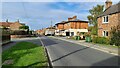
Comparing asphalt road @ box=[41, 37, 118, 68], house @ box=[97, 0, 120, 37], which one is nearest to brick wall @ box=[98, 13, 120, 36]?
house @ box=[97, 0, 120, 37]

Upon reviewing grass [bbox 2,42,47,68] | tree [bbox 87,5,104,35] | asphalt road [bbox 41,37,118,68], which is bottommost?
asphalt road [bbox 41,37,118,68]

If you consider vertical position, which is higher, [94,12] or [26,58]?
[94,12]

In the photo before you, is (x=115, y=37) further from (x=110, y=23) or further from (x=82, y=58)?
(x=82, y=58)

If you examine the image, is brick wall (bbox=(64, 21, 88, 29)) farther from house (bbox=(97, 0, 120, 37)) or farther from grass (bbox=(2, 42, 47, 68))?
grass (bbox=(2, 42, 47, 68))

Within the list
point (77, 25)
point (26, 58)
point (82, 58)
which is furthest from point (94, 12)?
point (26, 58)

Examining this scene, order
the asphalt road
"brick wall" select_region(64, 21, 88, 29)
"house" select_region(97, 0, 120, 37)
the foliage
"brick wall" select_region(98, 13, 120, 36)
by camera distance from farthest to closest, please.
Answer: "brick wall" select_region(64, 21, 88, 29) < "house" select_region(97, 0, 120, 37) < "brick wall" select_region(98, 13, 120, 36) < the foliage < the asphalt road

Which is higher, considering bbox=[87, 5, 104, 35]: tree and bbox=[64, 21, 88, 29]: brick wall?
bbox=[87, 5, 104, 35]: tree

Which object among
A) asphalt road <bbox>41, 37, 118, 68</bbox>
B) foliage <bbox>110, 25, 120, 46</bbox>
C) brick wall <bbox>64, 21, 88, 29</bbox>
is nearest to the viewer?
asphalt road <bbox>41, 37, 118, 68</bbox>

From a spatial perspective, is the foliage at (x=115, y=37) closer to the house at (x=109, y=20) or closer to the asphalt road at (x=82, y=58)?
the house at (x=109, y=20)

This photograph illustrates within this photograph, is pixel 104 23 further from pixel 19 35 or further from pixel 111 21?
pixel 19 35

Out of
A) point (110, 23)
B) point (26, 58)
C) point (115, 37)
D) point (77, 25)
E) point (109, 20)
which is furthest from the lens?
point (77, 25)

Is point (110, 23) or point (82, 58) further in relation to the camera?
point (110, 23)

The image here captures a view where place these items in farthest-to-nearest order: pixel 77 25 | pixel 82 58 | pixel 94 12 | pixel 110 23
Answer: pixel 77 25 → pixel 94 12 → pixel 110 23 → pixel 82 58

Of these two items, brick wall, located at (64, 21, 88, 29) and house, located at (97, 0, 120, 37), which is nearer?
house, located at (97, 0, 120, 37)
